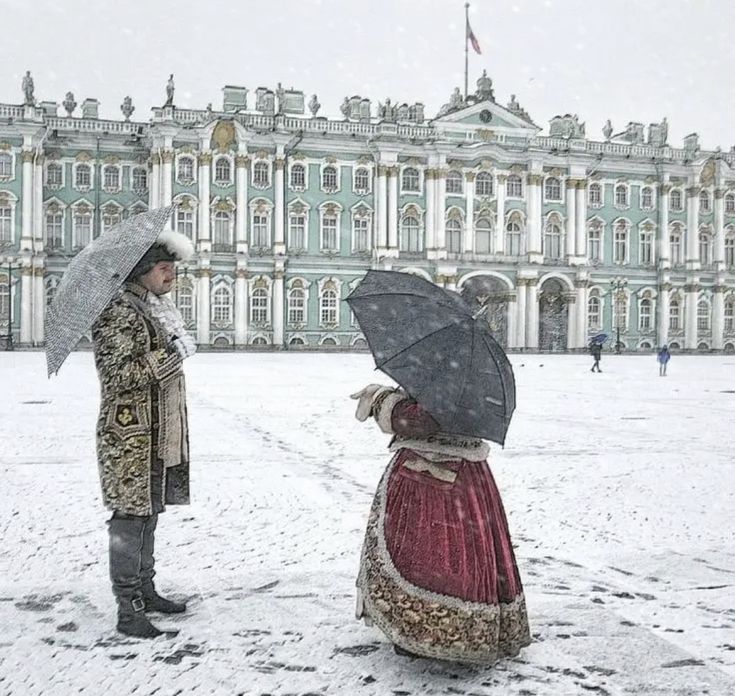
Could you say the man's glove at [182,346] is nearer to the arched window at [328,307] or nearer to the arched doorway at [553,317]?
the arched window at [328,307]

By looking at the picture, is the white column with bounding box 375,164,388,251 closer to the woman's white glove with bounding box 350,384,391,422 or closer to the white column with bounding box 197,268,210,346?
the white column with bounding box 197,268,210,346

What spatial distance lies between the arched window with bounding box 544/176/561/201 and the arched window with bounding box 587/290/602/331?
525 cm

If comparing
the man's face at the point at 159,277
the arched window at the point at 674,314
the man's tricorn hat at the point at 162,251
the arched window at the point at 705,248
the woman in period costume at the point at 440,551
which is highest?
the arched window at the point at 705,248

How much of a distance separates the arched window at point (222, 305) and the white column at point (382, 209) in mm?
7667

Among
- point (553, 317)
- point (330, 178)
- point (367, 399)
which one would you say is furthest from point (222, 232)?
point (367, 399)

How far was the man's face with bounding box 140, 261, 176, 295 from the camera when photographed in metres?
3.93

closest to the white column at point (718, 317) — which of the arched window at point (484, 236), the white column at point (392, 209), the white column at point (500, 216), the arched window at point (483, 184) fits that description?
the white column at point (500, 216)

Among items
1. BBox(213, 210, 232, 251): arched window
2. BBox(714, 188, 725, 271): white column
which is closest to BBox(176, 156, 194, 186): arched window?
BBox(213, 210, 232, 251): arched window

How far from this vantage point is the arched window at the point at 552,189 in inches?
1880

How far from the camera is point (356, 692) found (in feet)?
11.1

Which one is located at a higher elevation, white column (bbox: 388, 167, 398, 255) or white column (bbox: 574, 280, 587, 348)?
white column (bbox: 388, 167, 398, 255)

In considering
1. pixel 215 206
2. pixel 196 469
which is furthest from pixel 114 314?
pixel 215 206

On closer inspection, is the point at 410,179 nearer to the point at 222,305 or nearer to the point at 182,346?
the point at 222,305

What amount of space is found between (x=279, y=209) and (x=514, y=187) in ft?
39.3
